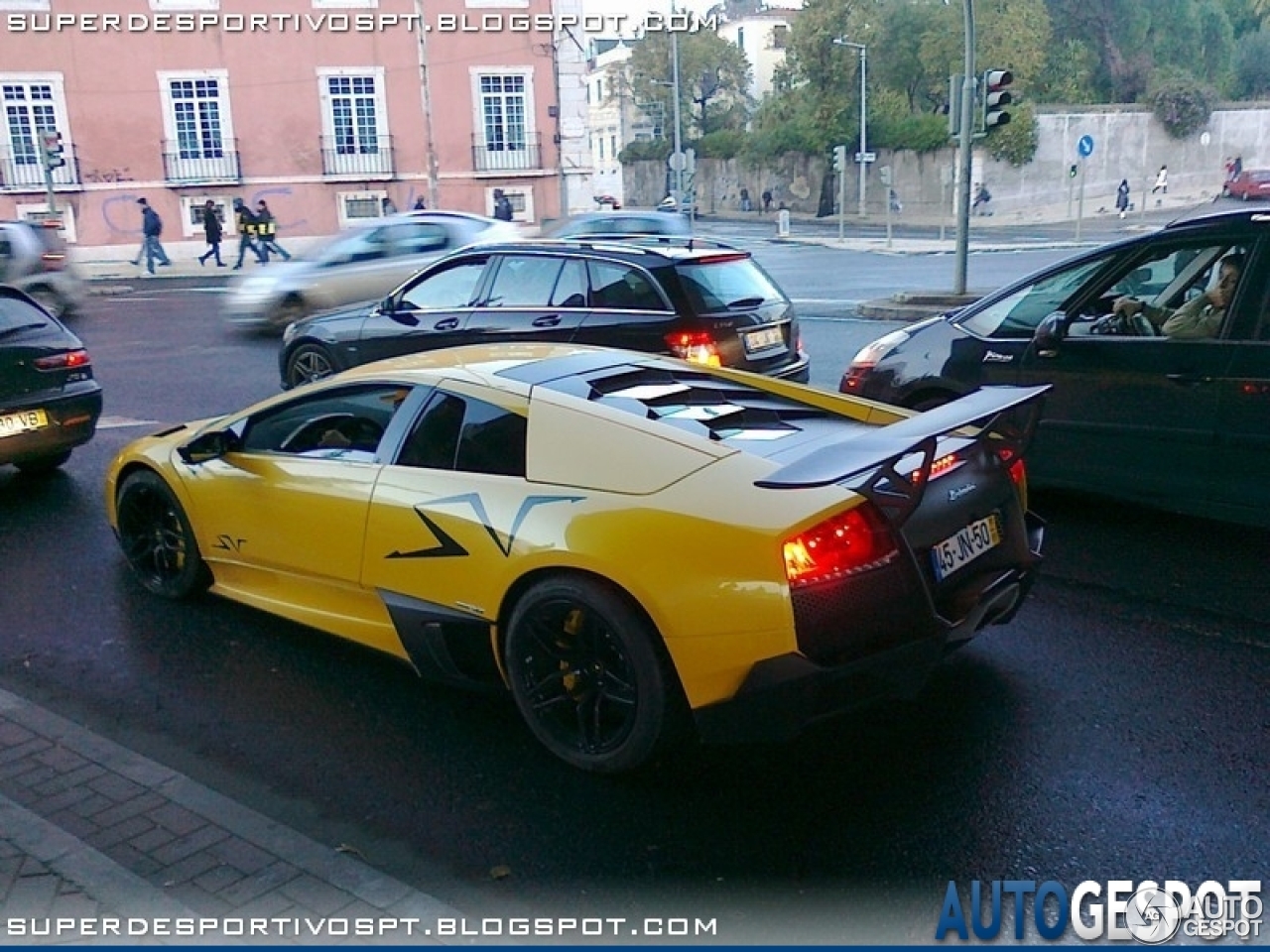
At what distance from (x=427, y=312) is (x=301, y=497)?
17.6 feet

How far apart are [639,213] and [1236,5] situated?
67.1 m

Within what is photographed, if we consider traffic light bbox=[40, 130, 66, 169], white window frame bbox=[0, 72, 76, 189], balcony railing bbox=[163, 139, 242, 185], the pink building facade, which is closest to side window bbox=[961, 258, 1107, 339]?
traffic light bbox=[40, 130, 66, 169]

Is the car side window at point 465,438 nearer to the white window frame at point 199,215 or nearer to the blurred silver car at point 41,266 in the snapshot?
the blurred silver car at point 41,266

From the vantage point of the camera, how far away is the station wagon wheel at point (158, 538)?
5.82m

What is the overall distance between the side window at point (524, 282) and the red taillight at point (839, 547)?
6.01 metres

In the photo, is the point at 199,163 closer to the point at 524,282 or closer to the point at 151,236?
the point at 151,236

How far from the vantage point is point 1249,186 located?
5016 centimetres

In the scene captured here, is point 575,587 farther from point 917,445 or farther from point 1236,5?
point 1236,5

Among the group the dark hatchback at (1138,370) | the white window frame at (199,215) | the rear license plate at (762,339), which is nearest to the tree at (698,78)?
the white window frame at (199,215)

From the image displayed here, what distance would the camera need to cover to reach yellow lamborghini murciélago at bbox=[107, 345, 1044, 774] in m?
3.78

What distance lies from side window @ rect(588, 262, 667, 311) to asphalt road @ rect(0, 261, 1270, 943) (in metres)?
3.68

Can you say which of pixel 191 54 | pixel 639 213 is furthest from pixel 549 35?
pixel 639 213

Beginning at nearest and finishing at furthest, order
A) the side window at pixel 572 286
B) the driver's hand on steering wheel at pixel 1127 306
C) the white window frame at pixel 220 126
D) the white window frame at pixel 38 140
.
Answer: the driver's hand on steering wheel at pixel 1127 306 → the side window at pixel 572 286 → the white window frame at pixel 38 140 → the white window frame at pixel 220 126

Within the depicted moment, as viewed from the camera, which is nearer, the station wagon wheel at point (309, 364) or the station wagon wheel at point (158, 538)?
the station wagon wheel at point (158, 538)
